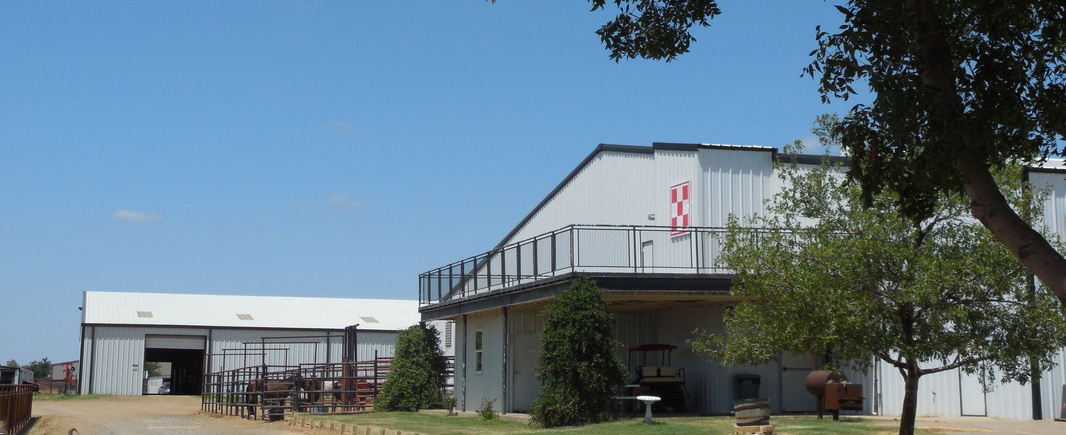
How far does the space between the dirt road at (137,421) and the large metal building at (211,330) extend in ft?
23.0

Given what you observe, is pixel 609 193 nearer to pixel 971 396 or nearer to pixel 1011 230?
pixel 971 396

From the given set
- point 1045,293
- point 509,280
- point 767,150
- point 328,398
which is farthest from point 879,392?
point 328,398

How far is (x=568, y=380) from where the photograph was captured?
68.5 feet

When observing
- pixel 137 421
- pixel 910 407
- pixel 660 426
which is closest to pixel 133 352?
pixel 137 421

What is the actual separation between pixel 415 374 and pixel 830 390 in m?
12.4

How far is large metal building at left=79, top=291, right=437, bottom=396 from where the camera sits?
4925 centimetres

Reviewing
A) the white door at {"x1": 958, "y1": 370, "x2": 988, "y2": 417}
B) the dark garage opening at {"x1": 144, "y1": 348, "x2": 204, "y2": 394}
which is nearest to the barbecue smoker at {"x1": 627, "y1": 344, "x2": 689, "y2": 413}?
the white door at {"x1": 958, "y1": 370, "x2": 988, "y2": 417}

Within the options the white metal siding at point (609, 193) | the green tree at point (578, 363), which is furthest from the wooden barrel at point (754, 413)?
the white metal siding at point (609, 193)

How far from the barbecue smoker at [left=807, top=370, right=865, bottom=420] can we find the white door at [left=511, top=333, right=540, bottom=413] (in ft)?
23.1

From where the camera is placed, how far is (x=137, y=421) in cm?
2888

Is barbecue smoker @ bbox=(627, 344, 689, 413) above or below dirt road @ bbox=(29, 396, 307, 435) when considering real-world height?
above

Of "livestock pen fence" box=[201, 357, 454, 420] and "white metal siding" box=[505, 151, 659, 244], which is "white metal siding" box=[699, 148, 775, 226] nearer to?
"white metal siding" box=[505, 151, 659, 244]

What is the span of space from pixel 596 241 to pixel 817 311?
30.3ft

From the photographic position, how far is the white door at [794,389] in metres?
24.6
